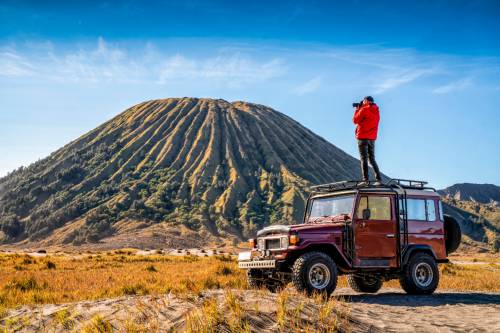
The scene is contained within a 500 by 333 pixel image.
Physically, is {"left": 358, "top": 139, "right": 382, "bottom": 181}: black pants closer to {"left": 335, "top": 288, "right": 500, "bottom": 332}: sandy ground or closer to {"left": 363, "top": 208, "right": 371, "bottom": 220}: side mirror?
{"left": 363, "top": 208, "right": 371, "bottom": 220}: side mirror

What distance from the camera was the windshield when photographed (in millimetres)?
13422

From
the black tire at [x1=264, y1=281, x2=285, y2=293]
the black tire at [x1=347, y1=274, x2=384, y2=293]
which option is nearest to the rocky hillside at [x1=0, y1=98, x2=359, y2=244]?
the black tire at [x1=347, y1=274, x2=384, y2=293]

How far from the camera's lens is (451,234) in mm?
15180

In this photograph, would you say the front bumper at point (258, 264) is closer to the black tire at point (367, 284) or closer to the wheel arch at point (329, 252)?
the wheel arch at point (329, 252)

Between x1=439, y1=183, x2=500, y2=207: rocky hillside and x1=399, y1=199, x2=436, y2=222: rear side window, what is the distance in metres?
146

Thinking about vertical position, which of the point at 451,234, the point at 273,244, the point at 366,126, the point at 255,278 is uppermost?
the point at 366,126

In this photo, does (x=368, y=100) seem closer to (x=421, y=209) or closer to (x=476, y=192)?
(x=421, y=209)

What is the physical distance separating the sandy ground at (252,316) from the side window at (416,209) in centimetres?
342

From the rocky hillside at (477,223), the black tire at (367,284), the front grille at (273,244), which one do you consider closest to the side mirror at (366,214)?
the front grille at (273,244)

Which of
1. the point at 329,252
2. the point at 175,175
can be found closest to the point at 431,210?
the point at 329,252

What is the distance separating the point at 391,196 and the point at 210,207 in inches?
2794

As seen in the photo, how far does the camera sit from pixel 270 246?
13164 mm

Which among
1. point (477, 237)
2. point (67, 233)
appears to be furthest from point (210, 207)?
point (477, 237)

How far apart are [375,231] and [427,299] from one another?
2.04 metres
